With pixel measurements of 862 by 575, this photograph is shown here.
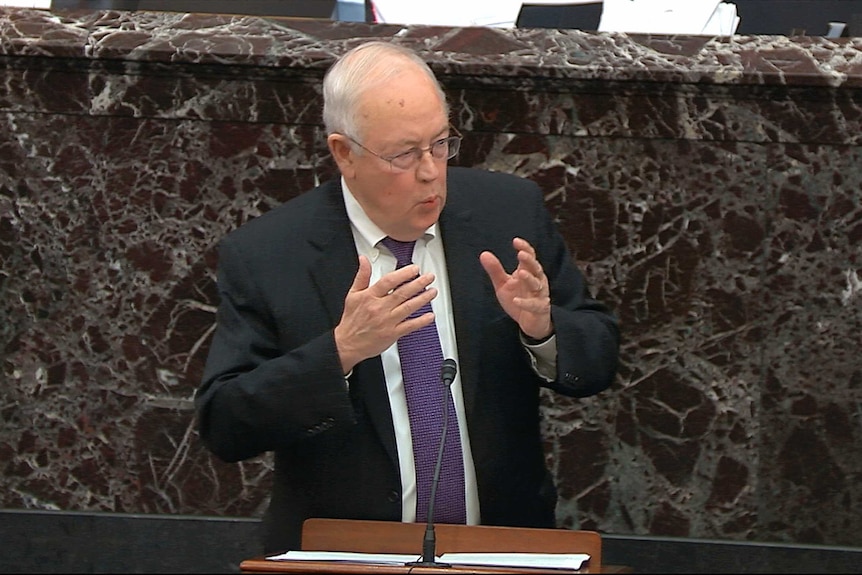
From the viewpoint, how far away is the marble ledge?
10.5 ft

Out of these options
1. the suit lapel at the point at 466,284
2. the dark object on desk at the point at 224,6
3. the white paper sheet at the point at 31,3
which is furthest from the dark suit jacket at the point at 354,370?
the white paper sheet at the point at 31,3

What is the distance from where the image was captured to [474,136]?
3309 millimetres

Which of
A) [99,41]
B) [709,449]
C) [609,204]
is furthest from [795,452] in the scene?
[99,41]

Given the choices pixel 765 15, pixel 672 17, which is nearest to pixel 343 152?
pixel 672 17

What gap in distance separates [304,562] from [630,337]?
4.62ft

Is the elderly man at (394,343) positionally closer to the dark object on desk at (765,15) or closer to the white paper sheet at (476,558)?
the white paper sheet at (476,558)

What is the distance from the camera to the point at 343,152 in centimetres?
268

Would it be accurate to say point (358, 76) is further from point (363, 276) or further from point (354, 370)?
point (354, 370)

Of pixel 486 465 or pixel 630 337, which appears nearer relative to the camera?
pixel 486 465

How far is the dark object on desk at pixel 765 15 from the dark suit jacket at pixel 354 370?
904 millimetres

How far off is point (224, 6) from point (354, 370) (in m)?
1.35

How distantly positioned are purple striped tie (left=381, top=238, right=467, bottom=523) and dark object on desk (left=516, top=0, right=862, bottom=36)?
119cm

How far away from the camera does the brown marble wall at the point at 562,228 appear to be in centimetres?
325

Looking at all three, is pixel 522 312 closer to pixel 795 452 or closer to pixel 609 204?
pixel 609 204
